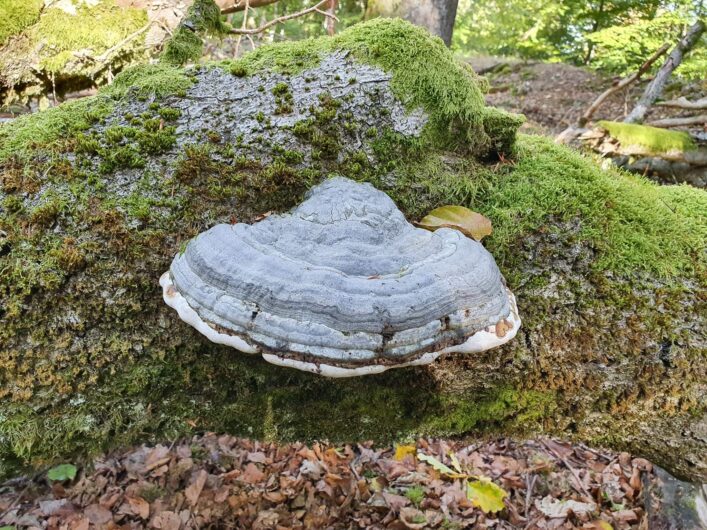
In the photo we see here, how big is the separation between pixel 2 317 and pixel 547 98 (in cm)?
1393

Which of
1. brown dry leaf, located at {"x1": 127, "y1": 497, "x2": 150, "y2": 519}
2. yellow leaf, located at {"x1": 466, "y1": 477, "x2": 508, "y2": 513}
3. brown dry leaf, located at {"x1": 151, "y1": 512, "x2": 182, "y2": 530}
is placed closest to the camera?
brown dry leaf, located at {"x1": 151, "y1": 512, "x2": 182, "y2": 530}

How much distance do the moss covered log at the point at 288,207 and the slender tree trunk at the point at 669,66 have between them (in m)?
7.21

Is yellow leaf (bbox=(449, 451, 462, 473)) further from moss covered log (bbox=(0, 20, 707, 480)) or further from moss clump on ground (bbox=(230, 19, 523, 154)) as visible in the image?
moss clump on ground (bbox=(230, 19, 523, 154))

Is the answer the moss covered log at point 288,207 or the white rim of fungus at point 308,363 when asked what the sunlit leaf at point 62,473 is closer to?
the moss covered log at point 288,207

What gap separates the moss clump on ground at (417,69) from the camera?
1.96 meters

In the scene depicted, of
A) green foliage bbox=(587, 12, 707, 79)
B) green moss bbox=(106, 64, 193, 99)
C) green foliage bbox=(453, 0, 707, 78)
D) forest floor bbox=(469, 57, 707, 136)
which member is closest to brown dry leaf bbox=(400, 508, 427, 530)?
green moss bbox=(106, 64, 193, 99)

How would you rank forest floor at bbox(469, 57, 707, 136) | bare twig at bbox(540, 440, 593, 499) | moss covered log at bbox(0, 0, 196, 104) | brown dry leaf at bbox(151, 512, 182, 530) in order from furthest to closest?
forest floor at bbox(469, 57, 707, 136), moss covered log at bbox(0, 0, 196, 104), bare twig at bbox(540, 440, 593, 499), brown dry leaf at bbox(151, 512, 182, 530)

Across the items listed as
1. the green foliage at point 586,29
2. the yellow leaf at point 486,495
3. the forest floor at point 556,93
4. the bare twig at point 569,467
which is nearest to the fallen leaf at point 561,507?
the bare twig at point 569,467

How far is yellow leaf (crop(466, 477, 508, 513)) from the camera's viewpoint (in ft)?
12.9

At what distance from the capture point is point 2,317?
60.6 inches

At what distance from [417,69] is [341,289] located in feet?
3.62

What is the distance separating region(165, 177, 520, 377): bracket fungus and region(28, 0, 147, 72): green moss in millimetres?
5450

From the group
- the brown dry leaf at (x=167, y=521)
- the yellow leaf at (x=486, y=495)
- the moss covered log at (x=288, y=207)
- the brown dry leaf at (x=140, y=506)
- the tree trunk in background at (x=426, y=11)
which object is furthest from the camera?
the tree trunk in background at (x=426, y=11)

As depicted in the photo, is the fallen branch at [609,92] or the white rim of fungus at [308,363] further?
the fallen branch at [609,92]
